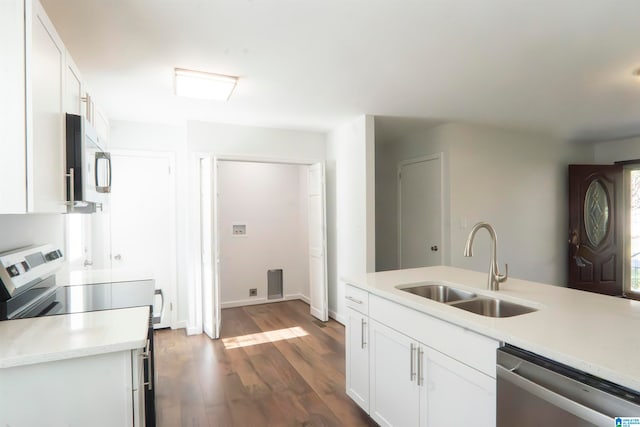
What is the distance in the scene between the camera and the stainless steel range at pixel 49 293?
1.48 metres

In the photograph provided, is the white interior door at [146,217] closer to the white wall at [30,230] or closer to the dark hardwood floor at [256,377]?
the dark hardwood floor at [256,377]

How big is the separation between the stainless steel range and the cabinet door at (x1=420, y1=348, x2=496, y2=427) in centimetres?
136

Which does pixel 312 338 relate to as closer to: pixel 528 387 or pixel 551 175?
pixel 528 387

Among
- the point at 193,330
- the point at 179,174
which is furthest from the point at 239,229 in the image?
the point at 193,330

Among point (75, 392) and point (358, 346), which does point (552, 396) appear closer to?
point (358, 346)

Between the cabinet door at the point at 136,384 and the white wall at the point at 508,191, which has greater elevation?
the white wall at the point at 508,191

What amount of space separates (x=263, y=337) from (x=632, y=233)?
530cm

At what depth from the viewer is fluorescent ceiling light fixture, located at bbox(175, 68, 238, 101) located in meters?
2.46

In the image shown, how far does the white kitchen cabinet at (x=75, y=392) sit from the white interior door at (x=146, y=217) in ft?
8.48

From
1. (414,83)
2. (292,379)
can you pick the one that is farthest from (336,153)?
(292,379)

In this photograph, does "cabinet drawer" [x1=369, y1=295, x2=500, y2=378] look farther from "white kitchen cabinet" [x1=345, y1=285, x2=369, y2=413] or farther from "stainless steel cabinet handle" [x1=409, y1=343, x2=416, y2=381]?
"white kitchen cabinet" [x1=345, y1=285, x2=369, y2=413]

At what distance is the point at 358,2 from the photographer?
165cm

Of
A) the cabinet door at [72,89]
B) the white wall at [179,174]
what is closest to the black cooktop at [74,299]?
the cabinet door at [72,89]

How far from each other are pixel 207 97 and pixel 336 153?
1791 mm
